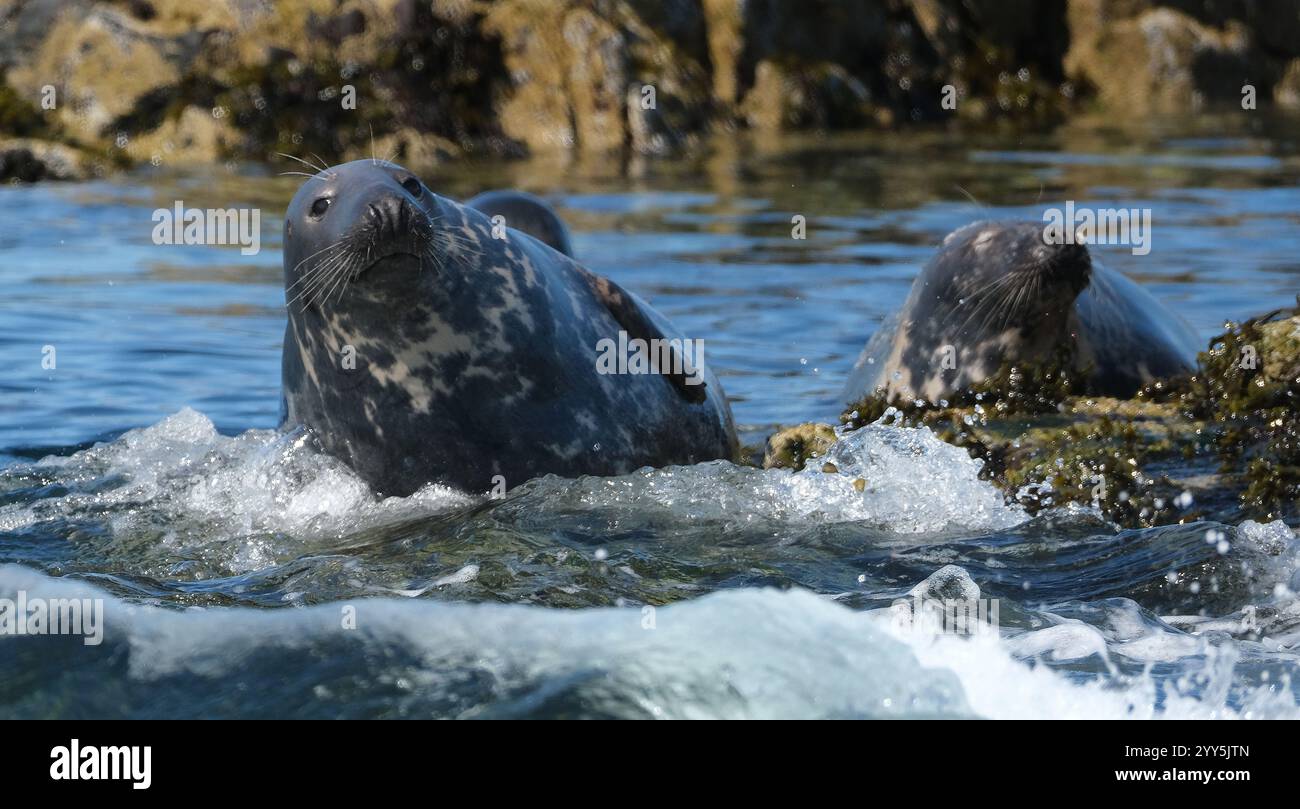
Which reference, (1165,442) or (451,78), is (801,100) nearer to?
(451,78)

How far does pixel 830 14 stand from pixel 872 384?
62.2ft

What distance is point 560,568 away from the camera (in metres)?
5.32

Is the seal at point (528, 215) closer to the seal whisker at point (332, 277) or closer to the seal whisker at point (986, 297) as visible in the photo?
the seal whisker at point (986, 297)

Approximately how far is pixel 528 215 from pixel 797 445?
1807mm

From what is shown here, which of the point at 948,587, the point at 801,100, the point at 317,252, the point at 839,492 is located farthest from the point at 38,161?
the point at 948,587

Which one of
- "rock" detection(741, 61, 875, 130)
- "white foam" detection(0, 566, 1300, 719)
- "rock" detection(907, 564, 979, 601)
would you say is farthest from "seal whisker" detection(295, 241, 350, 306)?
"rock" detection(741, 61, 875, 130)

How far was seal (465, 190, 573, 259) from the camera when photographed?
800 centimetres

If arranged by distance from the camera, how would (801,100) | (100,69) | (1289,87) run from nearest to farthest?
(100,69) → (801,100) → (1289,87)

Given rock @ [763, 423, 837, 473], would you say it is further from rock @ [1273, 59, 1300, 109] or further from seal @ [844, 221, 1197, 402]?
rock @ [1273, 59, 1300, 109]

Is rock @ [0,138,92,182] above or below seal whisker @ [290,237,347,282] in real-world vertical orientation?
above

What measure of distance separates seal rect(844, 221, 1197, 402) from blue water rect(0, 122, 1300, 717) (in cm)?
74

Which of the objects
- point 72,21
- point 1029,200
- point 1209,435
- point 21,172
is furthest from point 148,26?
point 1209,435

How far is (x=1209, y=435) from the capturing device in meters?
6.52
